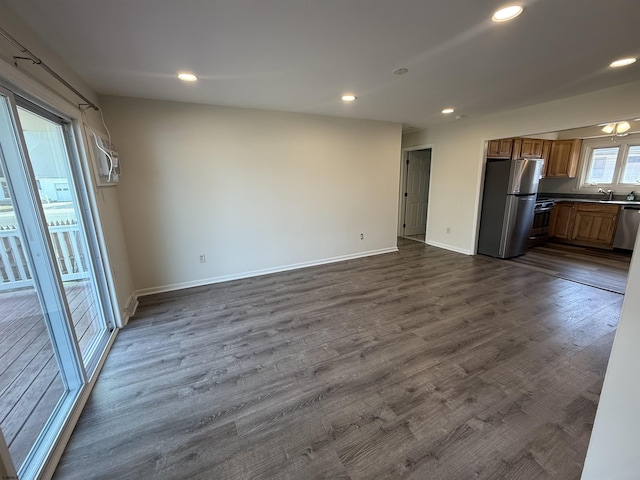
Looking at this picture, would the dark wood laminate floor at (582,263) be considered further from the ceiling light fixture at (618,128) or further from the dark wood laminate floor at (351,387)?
the ceiling light fixture at (618,128)

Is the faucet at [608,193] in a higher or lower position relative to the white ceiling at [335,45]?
lower

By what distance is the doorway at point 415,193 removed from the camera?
6.27m

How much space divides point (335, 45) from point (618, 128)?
18.7ft

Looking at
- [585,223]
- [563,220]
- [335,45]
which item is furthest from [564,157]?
[335,45]

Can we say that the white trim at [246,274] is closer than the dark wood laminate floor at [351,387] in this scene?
No

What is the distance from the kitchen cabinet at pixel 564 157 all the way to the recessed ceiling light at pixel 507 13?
5685 mm

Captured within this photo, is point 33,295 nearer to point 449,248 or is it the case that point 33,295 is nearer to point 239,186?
point 239,186

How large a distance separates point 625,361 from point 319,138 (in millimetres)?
4054

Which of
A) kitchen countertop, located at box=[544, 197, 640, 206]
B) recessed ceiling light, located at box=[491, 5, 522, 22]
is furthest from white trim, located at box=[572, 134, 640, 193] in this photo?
recessed ceiling light, located at box=[491, 5, 522, 22]

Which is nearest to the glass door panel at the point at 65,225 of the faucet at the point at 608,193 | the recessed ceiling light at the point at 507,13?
the recessed ceiling light at the point at 507,13

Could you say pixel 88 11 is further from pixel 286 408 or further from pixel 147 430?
pixel 286 408

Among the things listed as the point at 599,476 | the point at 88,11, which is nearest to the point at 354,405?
the point at 599,476

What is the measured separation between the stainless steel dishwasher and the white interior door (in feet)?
11.1

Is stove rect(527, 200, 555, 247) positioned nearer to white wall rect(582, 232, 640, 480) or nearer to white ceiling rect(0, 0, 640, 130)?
white ceiling rect(0, 0, 640, 130)
